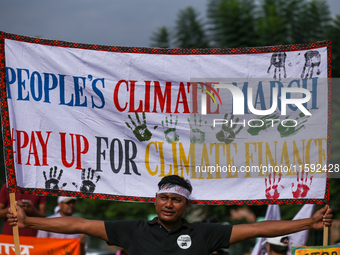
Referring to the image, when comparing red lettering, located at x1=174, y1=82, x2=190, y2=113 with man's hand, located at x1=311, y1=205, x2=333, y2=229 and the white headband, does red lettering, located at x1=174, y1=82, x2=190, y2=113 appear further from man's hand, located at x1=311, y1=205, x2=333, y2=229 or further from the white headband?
man's hand, located at x1=311, y1=205, x2=333, y2=229

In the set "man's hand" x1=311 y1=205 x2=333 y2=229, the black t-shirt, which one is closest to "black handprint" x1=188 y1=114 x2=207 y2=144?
the black t-shirt

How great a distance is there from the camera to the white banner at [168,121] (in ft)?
15.9

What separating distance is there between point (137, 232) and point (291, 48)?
248 cm

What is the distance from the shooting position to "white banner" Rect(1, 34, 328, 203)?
4836 mm

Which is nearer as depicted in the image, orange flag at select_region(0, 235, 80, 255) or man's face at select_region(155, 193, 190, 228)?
man's face at select_region(155, 193, 190, 228)

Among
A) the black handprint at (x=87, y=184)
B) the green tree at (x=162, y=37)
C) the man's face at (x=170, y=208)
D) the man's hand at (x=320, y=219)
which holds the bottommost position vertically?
the man's hand at (x=320, y=219)

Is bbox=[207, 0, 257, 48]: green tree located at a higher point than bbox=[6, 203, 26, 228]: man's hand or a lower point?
higher

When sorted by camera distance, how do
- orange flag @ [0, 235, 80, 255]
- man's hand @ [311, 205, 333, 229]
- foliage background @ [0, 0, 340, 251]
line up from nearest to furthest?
man's hand @ [311, 205, 333, 229], orange flag @ [0, 235, 80, 255], foliage background @ [0, 0, 340, 251]

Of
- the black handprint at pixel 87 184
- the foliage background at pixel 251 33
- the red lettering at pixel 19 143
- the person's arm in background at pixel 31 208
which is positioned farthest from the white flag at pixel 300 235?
the foliage background at pixel 251 33

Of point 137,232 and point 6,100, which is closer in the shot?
point 137,232

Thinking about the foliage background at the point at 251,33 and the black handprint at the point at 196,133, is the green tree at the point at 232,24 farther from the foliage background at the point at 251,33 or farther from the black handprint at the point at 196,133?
the black handprint at the point at 196,133

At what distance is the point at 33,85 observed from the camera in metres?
4.88

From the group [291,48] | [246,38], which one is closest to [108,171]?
[291,48]

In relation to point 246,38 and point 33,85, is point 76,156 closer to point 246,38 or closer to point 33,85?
point 33,85
